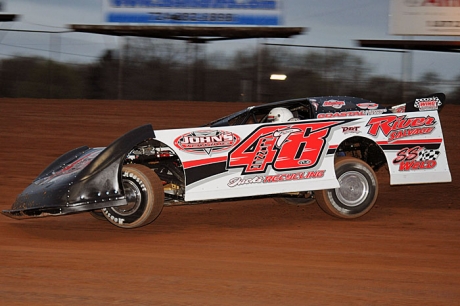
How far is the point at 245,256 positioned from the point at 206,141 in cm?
179

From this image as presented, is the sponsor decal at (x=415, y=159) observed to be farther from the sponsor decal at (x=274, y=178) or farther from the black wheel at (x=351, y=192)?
the sponsor decal at (x=274, y=178)

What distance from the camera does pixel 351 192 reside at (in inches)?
342

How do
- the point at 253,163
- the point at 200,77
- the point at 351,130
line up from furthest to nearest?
the point at 200,77 < the point at 351,130 < the point at 253,163

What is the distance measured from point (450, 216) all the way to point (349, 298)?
4.27 meters

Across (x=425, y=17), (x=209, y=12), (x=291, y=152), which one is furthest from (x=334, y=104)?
(x=425, y=17)

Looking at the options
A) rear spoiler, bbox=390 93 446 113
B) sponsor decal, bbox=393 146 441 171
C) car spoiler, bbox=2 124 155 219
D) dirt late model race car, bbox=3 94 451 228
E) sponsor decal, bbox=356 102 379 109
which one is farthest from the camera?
sponsor decal, bbox=356 102 379 109

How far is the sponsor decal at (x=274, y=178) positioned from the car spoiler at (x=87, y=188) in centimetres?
112

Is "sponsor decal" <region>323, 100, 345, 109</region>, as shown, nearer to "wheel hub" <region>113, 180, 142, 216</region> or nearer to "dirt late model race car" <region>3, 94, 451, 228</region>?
"dirt late model race car" <region>3, 94, 451, 228</region>

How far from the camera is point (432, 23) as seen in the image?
20.5 m

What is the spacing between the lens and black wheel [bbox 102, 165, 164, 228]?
25.6 feet

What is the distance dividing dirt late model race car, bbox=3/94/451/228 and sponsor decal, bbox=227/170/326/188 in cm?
1

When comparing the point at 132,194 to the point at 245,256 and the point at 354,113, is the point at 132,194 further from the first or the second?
the point at 354,113

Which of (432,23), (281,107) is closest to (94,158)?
(281,107)

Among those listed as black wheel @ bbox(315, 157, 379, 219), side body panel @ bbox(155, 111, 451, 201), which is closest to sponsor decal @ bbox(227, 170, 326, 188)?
side body panel @ bbox(155, 111, 451, 201)
